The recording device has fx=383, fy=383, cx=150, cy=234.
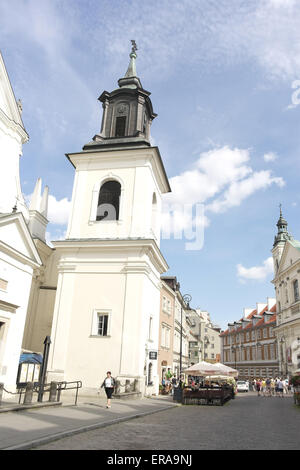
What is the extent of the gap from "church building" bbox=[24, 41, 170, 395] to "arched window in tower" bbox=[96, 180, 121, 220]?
0.07 m

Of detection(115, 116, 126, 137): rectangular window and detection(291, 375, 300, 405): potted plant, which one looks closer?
detection(291, 375, 300, 405): potted plant

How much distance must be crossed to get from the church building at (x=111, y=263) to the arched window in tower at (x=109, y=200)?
0.07 metres

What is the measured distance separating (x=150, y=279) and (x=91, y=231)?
4747mm

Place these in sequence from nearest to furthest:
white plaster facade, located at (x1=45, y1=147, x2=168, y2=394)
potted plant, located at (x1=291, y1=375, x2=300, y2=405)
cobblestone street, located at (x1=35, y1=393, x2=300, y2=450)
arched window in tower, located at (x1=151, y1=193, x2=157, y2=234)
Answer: cobblestone street, located at (x1=35, y1=393, x2=300, y2=450) < white plaster facade, located at (x1=45, y1=147, x2=168, y2=394) < potted plant, located at (x1=291, y1=375, x2=300, y2=405) < arched window in tower, located at (x1=151, y1=193, x2=157, y2=234)

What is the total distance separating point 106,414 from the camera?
13.0 meters

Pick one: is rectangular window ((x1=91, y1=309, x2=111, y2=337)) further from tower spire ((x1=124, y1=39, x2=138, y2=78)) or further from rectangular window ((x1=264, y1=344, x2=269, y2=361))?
rectangular window ((x1=264, y1=344, x2=269, y2=361))

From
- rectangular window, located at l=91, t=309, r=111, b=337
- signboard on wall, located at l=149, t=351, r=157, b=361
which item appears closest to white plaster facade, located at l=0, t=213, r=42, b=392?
rectangular window, located at l=91, t=309, r=111, b=337

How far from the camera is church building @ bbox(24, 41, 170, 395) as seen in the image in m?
21.1

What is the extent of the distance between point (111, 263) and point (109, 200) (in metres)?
5.02

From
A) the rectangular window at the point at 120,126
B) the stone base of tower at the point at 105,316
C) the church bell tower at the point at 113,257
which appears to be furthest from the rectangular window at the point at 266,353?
the rectangular window at the point at 120,126

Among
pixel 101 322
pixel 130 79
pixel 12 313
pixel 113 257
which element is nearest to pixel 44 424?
pixel 12 313
